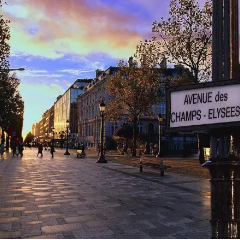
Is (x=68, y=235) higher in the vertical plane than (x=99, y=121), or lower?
lower

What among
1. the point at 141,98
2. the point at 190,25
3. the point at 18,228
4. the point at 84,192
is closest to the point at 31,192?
the point at 84,192

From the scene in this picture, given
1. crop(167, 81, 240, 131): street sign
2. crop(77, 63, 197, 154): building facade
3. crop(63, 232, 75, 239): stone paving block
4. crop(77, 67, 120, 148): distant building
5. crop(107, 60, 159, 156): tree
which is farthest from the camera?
crop(77, 67, 120, 148): distant building

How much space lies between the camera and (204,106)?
2.70m

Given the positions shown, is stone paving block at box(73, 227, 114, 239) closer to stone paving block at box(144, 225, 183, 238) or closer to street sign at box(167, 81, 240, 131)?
stone paving block at box(144, 225, 183, 238)

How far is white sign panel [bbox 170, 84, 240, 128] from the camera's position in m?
2.62

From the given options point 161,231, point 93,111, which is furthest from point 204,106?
point 93,111

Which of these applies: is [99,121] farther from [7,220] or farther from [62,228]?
[62,228]

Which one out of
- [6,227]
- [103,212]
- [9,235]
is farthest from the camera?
[103,212]

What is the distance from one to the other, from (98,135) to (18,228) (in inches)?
2491

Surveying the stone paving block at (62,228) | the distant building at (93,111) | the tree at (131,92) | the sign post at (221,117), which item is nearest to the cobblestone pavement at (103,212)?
the stone paving block at (62,228)

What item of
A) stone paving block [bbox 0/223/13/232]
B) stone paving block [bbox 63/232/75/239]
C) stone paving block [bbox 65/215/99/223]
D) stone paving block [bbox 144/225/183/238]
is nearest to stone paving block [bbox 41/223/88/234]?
stone paving block [bbox 63/232/75/239]

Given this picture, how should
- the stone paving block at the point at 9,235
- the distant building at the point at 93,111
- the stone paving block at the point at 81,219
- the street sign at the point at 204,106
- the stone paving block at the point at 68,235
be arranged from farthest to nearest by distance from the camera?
the distant building at the point at 93,111, the stone paving block at the point at 81,219, the stone paving block at the point at 9,235, the stone paving block at the point at 68,235, the street sign at the point at 204,106

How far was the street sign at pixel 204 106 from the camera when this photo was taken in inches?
103

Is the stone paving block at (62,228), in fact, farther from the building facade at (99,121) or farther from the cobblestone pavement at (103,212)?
the building facade at (99,121)
